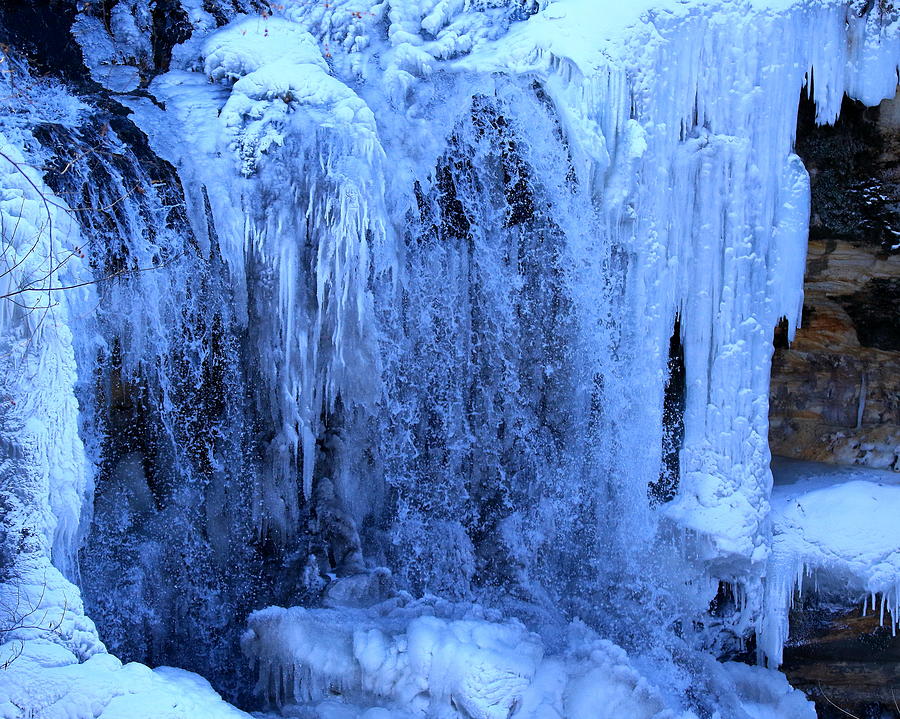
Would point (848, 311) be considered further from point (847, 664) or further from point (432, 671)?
point (432, 671)

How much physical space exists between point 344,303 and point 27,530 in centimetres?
218

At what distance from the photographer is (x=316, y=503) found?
6043mm

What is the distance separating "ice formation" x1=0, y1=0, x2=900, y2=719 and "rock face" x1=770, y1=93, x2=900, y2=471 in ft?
1.62

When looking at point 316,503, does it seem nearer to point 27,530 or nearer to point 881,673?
point 27,530

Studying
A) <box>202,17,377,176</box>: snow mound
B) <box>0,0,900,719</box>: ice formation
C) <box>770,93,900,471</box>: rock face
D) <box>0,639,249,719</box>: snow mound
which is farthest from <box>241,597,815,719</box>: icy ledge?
<box>770,93,900,471</box>: rock face

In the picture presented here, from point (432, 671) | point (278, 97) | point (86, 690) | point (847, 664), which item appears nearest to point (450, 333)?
point (278, 97)

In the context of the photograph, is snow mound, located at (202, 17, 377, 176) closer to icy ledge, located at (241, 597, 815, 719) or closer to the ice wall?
the ice wall

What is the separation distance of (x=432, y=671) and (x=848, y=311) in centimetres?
402

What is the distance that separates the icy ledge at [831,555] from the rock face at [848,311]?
1.20 meters

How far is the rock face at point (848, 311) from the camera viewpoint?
556cm

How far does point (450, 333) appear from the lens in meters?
5.74

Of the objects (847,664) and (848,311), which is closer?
(847,664)

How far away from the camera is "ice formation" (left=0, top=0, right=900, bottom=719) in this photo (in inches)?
192

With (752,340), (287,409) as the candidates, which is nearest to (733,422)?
(752,340)
